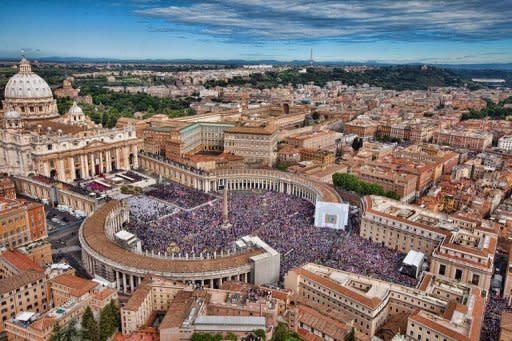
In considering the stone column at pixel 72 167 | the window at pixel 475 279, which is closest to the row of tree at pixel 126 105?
the stone column at pixel 72 167

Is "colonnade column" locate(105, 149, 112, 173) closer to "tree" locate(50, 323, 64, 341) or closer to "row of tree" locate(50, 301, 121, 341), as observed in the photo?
"row of tree" locate(50, 301, 121, 341)

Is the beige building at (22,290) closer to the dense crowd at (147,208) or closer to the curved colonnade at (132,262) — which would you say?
the curved colonnade at (132,262)

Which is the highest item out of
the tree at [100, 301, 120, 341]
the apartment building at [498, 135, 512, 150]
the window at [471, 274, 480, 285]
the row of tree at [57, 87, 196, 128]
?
the row of tree at [57, 87, 196, 128]

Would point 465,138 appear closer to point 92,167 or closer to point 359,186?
point 359,186

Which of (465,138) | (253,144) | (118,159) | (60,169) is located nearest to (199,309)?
(60,169)

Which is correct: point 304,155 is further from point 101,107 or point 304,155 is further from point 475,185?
point 101,107

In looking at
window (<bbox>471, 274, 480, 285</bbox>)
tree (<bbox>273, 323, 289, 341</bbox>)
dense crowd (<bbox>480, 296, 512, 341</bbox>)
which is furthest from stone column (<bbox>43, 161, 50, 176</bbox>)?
dense crowd (<bbox>480, 296, 512, 341</bbox>)

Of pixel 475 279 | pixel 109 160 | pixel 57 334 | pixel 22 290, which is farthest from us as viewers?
pixel 109 160

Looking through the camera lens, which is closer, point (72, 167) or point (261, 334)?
point (261, 334)
